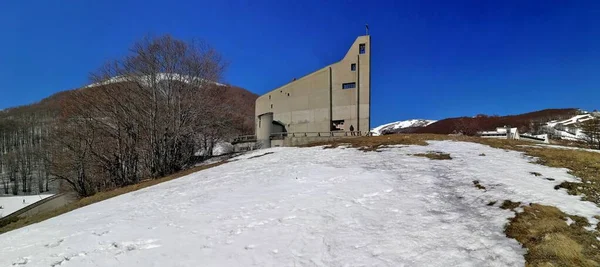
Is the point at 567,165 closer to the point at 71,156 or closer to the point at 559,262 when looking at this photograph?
the point at 559,262

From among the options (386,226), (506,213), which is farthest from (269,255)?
(506,213)

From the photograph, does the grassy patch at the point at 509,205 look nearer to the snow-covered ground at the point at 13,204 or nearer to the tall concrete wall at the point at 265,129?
the tall concrete wall at the point at 265,129

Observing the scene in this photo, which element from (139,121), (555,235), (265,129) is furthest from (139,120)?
(555,235)

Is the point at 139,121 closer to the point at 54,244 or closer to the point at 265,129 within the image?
the point at 265,129

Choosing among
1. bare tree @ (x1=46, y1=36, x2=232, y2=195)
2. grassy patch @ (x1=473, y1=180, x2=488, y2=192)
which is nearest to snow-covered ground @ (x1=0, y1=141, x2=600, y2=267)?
grassy patch @ (x1=473, y1=180, x2=488, y2=192)

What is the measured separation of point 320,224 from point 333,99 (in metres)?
27.7

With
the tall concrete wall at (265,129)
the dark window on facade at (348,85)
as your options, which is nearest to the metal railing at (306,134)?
the tall concrete wall at (265,129)

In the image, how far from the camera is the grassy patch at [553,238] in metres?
3.83

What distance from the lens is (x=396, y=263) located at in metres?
3.96

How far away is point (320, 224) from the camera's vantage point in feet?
17.8

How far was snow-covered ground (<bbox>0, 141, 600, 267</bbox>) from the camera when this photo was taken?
4316 mm

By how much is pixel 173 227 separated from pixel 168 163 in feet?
54.4

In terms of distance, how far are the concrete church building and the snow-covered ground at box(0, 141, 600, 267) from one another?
831 inches

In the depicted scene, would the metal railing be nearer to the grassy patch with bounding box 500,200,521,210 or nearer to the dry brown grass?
the dry brown grass
